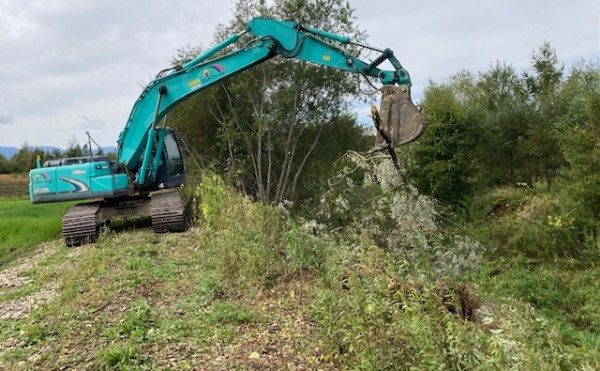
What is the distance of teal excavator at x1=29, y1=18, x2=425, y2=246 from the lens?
28.3 feet

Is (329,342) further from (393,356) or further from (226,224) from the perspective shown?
(226,224)

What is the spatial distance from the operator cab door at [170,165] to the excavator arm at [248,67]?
1.01ft

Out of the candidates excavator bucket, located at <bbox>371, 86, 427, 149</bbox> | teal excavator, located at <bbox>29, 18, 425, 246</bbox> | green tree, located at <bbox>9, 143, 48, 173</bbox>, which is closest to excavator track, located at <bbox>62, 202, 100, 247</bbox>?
teal excavator, located at <bbox>29, 18, 425, 246</bbox>

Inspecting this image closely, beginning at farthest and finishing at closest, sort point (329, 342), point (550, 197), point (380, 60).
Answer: point (550, 197)
point (380, 60)
point (329, 342)

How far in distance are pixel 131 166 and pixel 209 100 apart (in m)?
8.29

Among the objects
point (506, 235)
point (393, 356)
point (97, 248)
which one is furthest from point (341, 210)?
point (393, 356)

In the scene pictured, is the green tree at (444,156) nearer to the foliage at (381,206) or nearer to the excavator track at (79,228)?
the foliage at (381,206)

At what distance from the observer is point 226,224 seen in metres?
7.91

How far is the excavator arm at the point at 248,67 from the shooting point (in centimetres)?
678

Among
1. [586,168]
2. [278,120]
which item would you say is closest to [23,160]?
[278,120]

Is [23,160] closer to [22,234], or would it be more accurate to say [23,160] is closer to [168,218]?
[22,234]

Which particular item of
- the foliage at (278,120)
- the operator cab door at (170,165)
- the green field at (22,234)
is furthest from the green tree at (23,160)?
the operator cab door at (170,165)

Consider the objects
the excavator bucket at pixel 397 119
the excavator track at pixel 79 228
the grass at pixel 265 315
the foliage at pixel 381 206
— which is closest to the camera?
the grass at pixel 265 315

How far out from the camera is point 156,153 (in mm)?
9930
